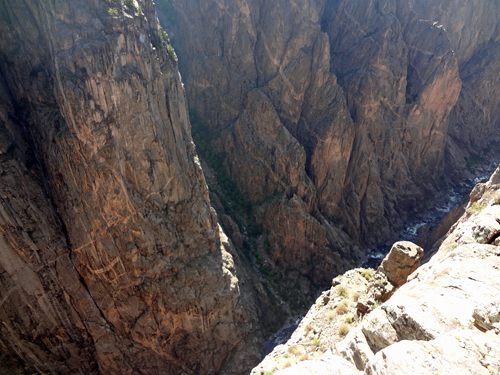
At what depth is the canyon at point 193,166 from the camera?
2311cm

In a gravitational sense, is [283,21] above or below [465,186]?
above

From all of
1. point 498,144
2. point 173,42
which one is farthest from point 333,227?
point 498,144

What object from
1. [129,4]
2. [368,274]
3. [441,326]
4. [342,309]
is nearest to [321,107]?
[129,4]

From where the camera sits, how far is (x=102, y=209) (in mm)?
25094

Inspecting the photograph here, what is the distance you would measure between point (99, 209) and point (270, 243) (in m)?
23.7

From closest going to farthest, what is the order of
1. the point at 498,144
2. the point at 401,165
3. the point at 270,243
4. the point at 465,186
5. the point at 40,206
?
the point at 40,206, the point at 270,243, the point at 401,165, the point at 465,186, the point at 498,144

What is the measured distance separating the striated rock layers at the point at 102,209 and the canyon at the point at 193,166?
4.5 inches

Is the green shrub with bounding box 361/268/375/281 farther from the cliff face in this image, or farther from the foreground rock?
the cliff face

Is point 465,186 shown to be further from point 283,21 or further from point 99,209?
point 99,209

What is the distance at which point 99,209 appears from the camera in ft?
82.0

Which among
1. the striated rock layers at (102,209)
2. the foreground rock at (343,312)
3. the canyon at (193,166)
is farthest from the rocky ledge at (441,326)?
the striated rock layers at (102,209)

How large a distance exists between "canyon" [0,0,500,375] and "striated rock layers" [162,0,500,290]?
28cm

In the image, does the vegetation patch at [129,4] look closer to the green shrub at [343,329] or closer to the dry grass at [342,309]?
the dry grass at [342,309]

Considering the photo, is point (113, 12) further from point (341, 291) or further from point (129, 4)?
point (341, 291)
